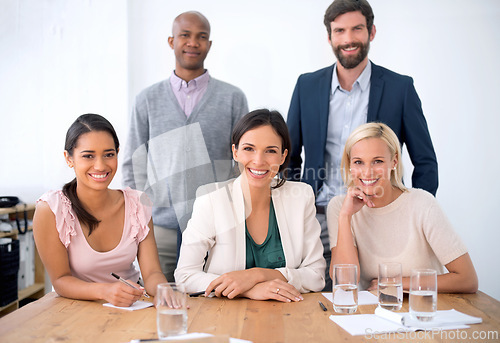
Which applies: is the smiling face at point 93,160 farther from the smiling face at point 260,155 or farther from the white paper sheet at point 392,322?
the white paper sheet at point 392,322

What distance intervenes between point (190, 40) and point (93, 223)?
1277 mm

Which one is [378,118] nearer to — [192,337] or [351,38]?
[351,38]

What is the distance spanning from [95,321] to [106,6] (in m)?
2.72

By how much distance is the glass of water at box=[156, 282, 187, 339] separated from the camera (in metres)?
1.27

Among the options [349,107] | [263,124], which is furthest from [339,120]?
[263,124]

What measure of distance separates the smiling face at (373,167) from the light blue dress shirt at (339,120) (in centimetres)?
45

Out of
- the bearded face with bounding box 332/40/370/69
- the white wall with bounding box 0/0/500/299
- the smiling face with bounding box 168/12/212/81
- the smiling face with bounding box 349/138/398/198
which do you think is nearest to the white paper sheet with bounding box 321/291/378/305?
the smiling face with bounding box 349/138/398/198

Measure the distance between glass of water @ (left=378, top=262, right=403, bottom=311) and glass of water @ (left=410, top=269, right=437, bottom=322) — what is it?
0.09 m

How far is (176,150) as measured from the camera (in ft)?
8.87

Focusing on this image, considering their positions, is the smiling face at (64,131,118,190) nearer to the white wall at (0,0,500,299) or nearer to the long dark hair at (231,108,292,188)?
the long dark hair at (231,108,292,188)

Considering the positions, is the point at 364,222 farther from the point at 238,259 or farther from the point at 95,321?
the point at 95,321

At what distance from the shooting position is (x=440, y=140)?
340 centimetres

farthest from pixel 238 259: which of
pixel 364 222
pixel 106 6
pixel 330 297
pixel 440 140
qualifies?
pixel 106 6

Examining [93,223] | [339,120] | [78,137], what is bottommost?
[93,223]
